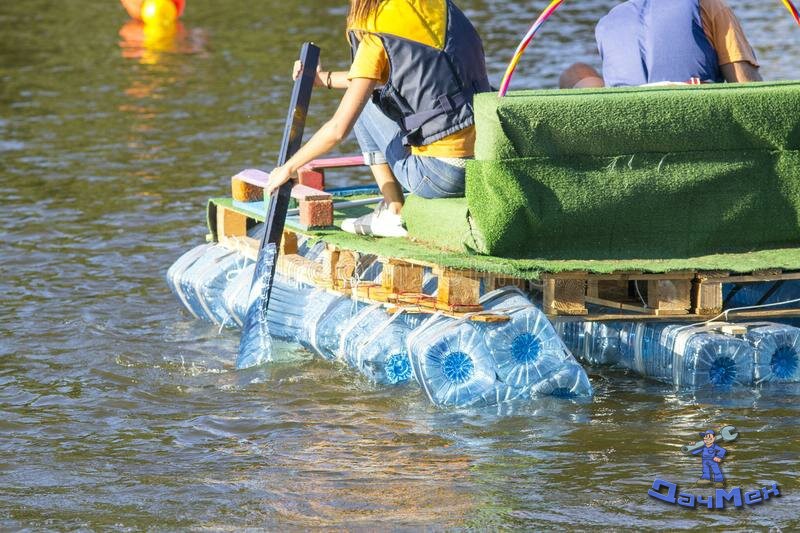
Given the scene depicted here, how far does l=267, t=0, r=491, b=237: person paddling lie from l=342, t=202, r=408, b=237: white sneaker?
24cm

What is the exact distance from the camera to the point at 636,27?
25.9 ft

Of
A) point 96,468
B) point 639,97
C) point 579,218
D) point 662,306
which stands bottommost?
point 96,468

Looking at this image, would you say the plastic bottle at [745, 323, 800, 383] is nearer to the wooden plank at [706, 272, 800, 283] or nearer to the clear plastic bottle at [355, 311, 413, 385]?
the wooden plank at [706, 272, 800, 283]

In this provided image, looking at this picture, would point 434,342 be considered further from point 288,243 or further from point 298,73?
point 298,73

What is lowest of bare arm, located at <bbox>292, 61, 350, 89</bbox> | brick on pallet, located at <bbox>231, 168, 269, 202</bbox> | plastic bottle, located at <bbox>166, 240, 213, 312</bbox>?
plastic bottle, located at <bbox>166, 240, 213, 312</bbox>

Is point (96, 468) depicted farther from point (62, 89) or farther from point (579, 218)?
point (62, 89)

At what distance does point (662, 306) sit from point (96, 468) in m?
2.70

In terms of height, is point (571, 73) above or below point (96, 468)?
above

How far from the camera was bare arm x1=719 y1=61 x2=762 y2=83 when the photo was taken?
7516 millimetres

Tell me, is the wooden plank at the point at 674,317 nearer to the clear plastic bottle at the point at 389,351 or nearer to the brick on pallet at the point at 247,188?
the clear plastic bottle at the point at 389,351

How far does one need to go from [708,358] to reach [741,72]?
1753 mm

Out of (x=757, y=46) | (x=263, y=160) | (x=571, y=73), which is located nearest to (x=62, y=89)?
(x=263, y=160)

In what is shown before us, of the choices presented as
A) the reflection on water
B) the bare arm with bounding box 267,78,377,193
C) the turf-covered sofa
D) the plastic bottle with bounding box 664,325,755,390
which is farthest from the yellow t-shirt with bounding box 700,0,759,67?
the reflection on water

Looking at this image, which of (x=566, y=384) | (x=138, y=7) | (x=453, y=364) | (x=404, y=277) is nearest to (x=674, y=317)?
(x=566, y=384)
